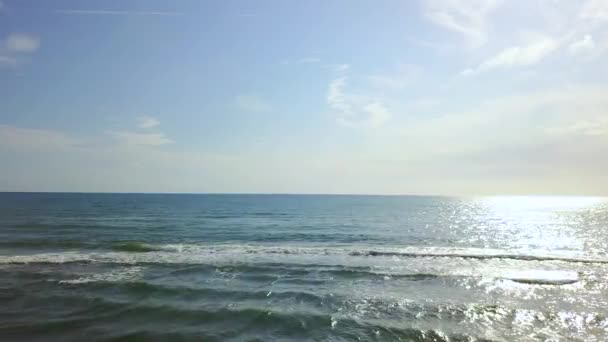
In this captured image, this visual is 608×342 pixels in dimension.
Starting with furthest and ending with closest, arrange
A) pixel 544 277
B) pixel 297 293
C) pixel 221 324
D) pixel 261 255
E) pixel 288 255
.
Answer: pixel 288 255 → pixel 261 255 → pixel 544 277 → pixel 297 293 → pixel 221 324

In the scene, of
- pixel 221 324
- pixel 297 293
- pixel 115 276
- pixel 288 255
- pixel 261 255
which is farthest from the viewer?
pixel 288 255

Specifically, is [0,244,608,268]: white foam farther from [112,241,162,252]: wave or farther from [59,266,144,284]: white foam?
[59,266,144,284]: white foam

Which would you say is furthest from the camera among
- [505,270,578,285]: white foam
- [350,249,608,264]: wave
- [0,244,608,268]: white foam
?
[350,249,608,264]: wave

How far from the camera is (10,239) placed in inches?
1267

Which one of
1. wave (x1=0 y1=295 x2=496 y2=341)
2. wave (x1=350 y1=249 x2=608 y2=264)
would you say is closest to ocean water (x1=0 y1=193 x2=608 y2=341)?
wave (x1=0 y1=295 x2=496 y2=341)

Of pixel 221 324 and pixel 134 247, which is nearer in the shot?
pixel 221 324

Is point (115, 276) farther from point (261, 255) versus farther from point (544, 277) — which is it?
point (544, 277)

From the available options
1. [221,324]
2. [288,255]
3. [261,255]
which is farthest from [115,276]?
[288,255]

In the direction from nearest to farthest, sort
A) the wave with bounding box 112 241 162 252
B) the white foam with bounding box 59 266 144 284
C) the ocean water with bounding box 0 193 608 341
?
1. the ocean water with bounding box 0 193 608 341
2. the white foam with bounding box 59 266 144 284
3. the wave with bounding box 112 241 162 252

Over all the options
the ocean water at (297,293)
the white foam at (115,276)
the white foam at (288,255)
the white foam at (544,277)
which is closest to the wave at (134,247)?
the ocean water at (297,293)

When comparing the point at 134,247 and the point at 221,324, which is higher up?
the point at 221,324

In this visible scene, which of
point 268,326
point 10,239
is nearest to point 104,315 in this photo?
point 268,326

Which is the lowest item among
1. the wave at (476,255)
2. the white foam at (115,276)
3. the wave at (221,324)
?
the wave at (476,255)

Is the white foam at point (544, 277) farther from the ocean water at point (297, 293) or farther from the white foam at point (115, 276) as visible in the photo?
the white foam at point (115, 276)
